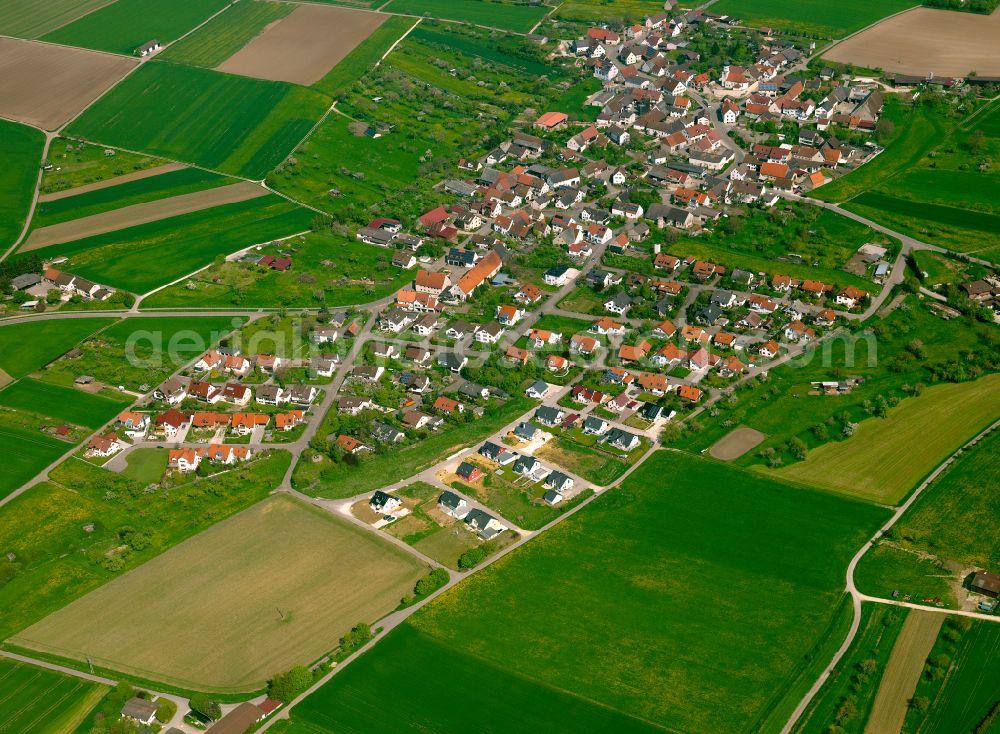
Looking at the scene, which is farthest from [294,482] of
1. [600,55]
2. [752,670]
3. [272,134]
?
[600,55]

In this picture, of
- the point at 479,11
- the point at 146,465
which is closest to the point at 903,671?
the point at 146,465

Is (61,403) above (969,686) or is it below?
above

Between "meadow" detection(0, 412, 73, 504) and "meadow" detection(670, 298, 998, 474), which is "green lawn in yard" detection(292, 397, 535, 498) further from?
"meadow" detection(0, 412, 73, 504)

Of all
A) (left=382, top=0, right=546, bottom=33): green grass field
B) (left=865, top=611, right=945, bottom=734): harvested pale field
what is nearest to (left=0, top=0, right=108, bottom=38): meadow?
(left=382, top=0, right=546, bottom=33): green grass field

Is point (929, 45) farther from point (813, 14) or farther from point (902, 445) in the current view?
point (902, 445)

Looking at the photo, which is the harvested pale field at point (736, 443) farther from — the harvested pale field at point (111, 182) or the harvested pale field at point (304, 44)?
the harvested pale field at point (304, 44)

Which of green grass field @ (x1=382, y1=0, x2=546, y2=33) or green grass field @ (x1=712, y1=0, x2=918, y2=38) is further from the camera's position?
green grass field @ (x1=382, y1=0, x2=546, y2=33)

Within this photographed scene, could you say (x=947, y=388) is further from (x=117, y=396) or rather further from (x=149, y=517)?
(x=117, y=396)
